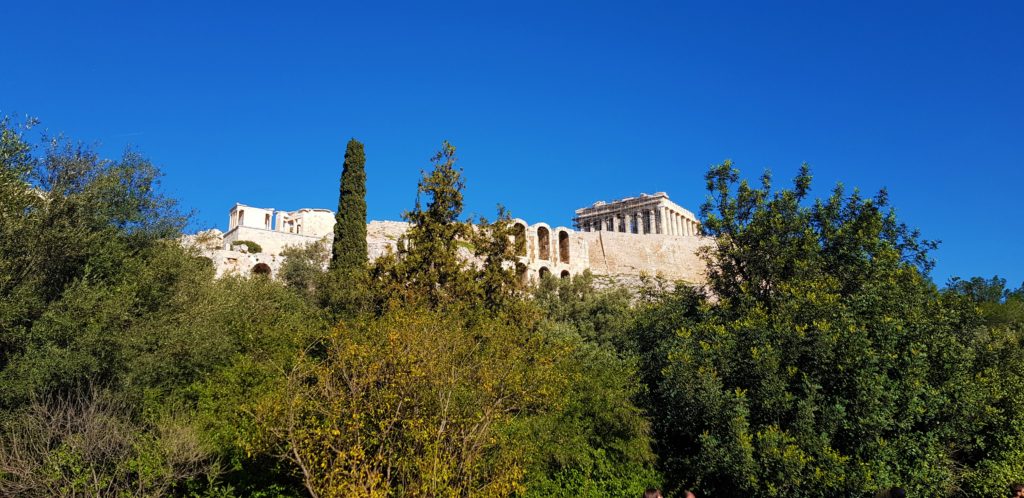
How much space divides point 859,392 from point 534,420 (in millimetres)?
6237

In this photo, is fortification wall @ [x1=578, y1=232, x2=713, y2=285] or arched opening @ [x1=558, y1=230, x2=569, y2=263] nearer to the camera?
arched opening @ [x1=558, y1=230, x2=569, y2=263]

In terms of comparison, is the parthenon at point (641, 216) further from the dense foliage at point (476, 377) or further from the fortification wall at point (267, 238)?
the dense foliage at point (476, 377)

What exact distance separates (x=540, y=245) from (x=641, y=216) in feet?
96.5

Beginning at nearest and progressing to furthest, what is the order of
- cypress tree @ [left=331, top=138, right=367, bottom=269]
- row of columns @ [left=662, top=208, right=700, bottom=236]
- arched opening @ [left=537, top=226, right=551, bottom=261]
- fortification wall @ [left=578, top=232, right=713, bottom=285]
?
cypress tree @ [left=331, top=138, right=367, bottom=269] → arched opening @ [left=537, top=226, right=551, bottom=261] → fortification wall @ [left=578, top=232, right=713, bottom=285] → row of columns @ [left=662, top=208, right=700, bottom=236]

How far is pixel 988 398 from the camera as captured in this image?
14906 mm

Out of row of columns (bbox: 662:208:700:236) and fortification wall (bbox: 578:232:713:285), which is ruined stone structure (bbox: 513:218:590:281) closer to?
fortification wall (bbox: 578:232:713:285)

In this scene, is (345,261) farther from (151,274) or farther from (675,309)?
(675,309)

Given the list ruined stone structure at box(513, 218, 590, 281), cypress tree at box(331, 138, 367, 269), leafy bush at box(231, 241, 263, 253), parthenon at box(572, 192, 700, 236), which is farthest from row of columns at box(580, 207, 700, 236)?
cypress tree at box(331, 138, 367, 269)

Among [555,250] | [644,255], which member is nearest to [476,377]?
[555,250]

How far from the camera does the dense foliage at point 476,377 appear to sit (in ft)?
33.2

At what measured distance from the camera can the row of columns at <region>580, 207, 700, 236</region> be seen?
76.9 meters

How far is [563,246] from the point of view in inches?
2137

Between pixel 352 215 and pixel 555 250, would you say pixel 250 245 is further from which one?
pixel 555 250

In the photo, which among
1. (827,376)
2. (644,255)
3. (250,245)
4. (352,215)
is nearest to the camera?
(827,376)
